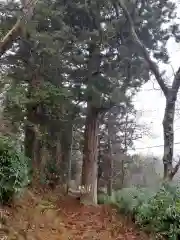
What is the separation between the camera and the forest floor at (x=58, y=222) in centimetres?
629

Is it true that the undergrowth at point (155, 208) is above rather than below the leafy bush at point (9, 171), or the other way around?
below

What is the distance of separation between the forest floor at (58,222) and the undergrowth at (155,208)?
26 centimetres

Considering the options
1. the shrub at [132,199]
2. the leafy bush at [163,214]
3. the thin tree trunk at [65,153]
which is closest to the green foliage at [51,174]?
the thin tree trunk at [65,153]

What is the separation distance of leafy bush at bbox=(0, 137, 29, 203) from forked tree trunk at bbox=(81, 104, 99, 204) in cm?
385

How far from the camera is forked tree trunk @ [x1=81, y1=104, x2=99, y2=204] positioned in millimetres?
10586

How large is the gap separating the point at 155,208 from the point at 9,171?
3.29m

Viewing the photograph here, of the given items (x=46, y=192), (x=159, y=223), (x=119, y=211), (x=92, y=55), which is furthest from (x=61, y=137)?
(x=159, y=223)

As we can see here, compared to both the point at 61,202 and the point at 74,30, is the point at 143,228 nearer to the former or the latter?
the point at 61,202

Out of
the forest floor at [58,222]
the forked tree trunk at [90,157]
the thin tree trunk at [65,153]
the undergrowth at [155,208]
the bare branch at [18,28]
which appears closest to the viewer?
the forest floor at [58,222]

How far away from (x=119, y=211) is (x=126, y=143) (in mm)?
9339

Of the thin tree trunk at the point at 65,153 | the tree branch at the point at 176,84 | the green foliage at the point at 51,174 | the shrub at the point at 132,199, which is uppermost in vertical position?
the tree branch at the point at 176,84

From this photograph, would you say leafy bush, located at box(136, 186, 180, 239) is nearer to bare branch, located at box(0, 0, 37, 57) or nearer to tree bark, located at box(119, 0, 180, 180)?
tree bark, located at box(119, 0, 180, 180)

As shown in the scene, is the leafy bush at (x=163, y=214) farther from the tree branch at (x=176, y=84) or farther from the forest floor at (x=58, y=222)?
the tree branch at (x=176, y=84)

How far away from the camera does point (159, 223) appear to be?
695 centimetres
